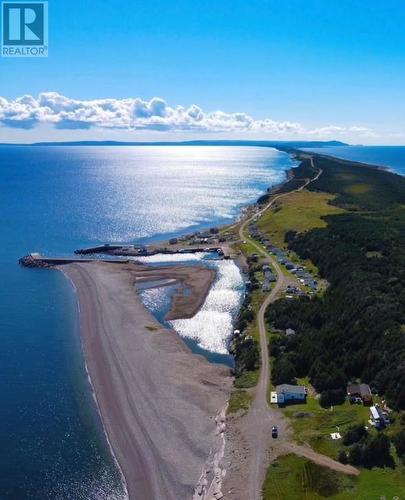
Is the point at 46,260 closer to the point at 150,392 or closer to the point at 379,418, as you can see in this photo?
the point at 150,392

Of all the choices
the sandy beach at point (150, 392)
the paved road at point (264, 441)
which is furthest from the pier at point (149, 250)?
the paved road at point (264, 441)

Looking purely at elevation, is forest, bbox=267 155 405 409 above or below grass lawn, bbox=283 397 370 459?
above

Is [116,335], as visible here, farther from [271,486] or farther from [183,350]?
[271,486]

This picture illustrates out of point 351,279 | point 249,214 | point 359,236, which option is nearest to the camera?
point 351,279

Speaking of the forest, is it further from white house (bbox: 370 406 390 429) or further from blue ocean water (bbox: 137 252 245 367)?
blue ocean water (bbox: 137 252 245 367)

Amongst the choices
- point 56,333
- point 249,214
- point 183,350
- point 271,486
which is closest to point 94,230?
point 249,214

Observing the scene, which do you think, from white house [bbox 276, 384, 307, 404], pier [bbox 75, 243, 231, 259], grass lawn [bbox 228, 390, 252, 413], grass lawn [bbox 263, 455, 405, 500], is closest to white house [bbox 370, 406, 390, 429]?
grass lawn [bbox 263, 455, 405, 500]
